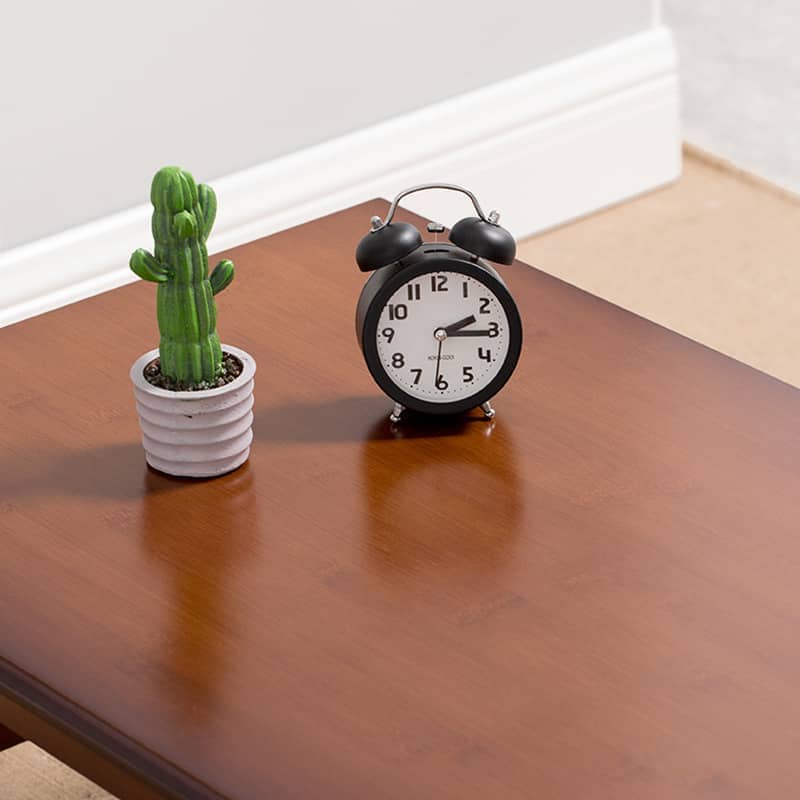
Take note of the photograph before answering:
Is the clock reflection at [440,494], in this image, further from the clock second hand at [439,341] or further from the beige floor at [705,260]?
the beige floor at [705,260]

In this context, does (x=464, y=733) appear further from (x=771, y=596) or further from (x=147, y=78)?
(x=147, y=78)

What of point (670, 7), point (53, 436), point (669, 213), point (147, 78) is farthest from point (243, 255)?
point (670, 7)

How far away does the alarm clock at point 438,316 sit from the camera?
5.12 ft

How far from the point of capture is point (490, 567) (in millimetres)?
1414

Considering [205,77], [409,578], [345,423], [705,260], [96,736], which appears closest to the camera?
[96,736]

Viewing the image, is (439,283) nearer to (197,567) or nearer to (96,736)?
(197,567)

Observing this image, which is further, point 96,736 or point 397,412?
point 397,412

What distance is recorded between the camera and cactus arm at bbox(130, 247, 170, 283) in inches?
58.0

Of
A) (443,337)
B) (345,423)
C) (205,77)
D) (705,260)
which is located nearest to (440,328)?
(443,337)

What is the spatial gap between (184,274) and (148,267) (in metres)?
0.03

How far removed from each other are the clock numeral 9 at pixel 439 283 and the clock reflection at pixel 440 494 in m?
0.13

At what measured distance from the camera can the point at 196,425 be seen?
1.50 metres

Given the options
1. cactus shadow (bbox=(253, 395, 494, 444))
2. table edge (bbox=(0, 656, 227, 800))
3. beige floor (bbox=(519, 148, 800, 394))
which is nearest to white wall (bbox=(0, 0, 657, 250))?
beige floor (bbox=(519, 148, 800, 394))

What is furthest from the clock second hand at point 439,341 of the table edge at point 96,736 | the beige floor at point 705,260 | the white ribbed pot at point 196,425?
the beige floor at point 705,260
